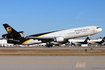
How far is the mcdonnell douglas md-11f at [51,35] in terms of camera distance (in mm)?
54500

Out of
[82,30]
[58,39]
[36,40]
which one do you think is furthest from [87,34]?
[36,40]

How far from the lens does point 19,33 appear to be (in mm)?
62781

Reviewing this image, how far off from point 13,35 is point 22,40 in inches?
168

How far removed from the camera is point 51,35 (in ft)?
191

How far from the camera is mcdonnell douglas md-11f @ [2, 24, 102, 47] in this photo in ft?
179
